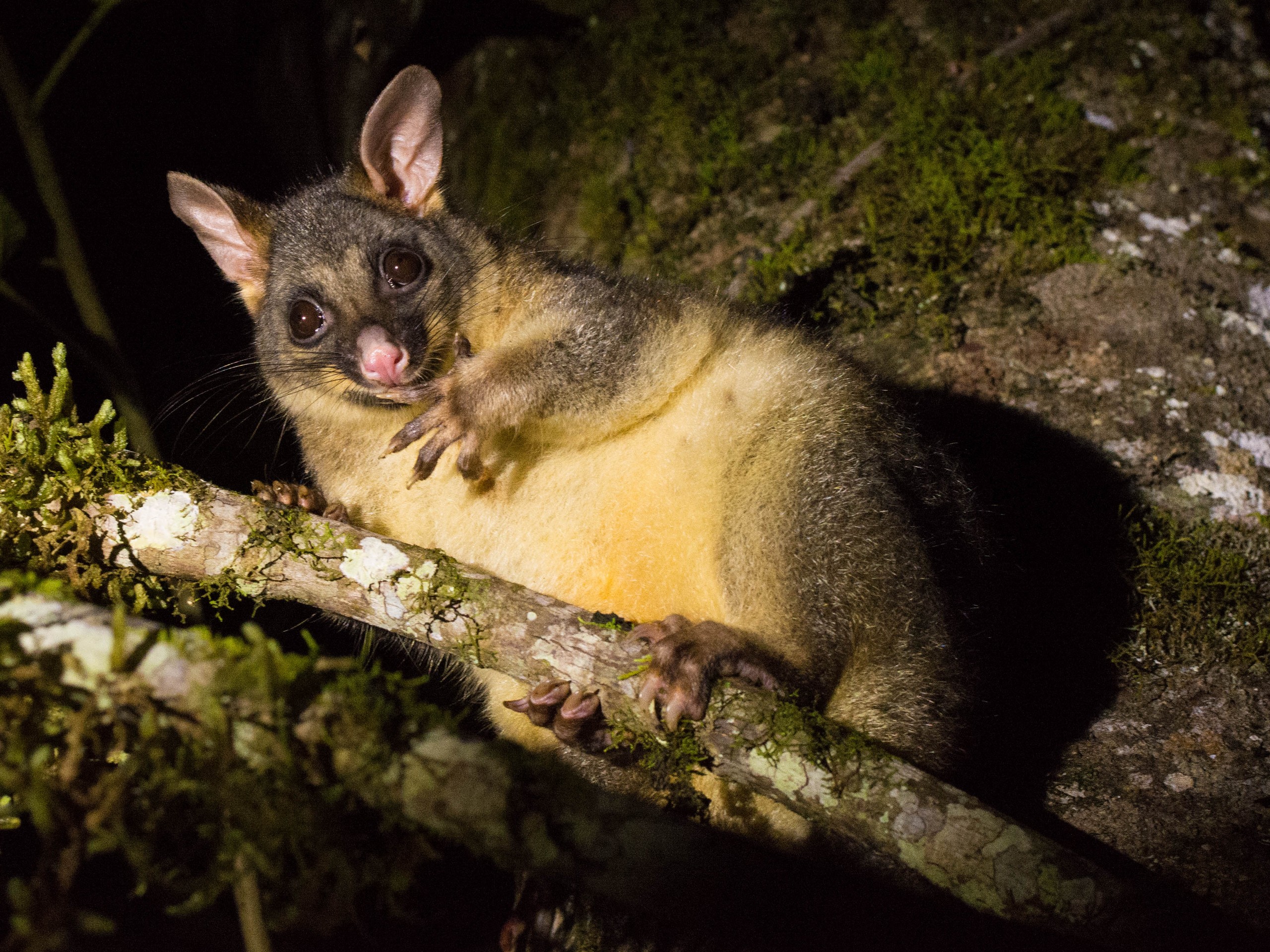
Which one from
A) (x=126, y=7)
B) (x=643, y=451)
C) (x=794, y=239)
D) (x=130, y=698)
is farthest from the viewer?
(x=126, y=7)

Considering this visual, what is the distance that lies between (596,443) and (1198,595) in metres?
2.17

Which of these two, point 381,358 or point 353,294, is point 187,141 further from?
point 381,358

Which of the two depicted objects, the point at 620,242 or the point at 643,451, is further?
the point at 620,242

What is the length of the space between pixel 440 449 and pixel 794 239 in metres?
2.32

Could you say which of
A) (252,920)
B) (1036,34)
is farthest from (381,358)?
(1036,34)

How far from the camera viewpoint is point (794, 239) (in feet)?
13.5

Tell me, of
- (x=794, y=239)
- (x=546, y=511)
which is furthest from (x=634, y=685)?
(x=794, y=239)

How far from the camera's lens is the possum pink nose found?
2715mm

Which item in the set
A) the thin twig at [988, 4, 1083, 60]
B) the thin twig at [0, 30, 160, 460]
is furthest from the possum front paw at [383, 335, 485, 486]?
the thin twig at [988, 4, 1083, 60]

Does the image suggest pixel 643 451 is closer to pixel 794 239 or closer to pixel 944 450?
pixel 944 450

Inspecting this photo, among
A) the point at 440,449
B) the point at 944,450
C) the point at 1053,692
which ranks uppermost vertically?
the point at 944,450

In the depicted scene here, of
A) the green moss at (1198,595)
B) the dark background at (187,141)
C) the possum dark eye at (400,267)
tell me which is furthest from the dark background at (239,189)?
the possum dark eye at (400,267)

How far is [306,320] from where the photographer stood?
3.11m

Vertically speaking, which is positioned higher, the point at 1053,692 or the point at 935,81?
the point at 935,81
